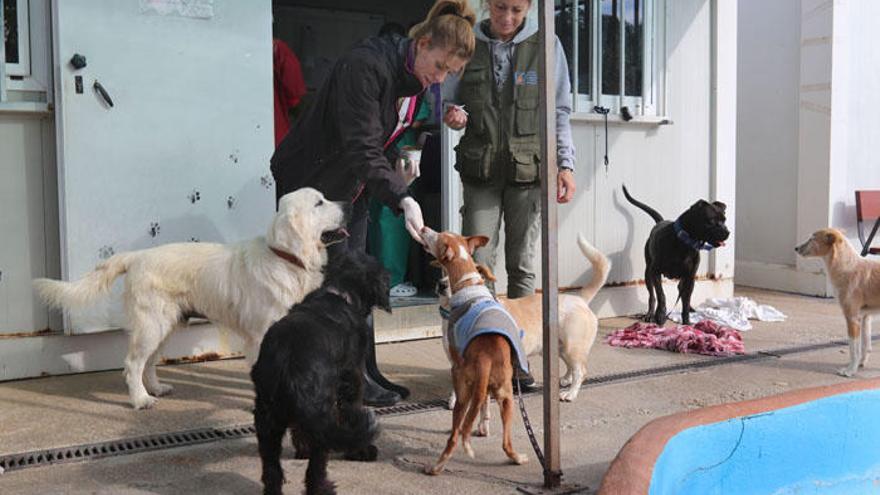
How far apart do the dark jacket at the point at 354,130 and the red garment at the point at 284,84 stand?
1.95 m

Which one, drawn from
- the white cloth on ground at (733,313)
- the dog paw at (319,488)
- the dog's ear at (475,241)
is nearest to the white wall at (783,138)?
the white cloth on ground at (733,313)

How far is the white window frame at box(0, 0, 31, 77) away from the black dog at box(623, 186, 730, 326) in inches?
179

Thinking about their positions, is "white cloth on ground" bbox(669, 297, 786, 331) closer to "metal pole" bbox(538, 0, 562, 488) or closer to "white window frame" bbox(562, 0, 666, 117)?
"white window frame" bbox(562, 0, 666, 117)

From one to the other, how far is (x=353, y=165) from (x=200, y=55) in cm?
177

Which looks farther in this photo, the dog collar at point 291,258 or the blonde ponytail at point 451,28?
the dog collar at point 291,258

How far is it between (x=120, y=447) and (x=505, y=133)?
2450 mm

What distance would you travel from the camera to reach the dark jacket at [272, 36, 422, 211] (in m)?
3.54

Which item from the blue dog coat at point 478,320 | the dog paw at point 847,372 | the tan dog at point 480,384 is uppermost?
the blue dog coat at point 478,320

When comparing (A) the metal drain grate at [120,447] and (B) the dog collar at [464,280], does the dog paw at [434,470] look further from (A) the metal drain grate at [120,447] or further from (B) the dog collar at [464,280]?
(A) the metal drain grate at [120,447]

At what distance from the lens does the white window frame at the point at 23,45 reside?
4352mm

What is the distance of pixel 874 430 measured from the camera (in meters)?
3.34

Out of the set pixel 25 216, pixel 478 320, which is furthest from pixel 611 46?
pixel 25 216

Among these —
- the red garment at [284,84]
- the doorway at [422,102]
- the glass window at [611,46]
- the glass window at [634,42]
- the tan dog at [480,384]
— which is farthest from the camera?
the glass window at [634,42]

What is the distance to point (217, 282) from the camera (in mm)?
3957
